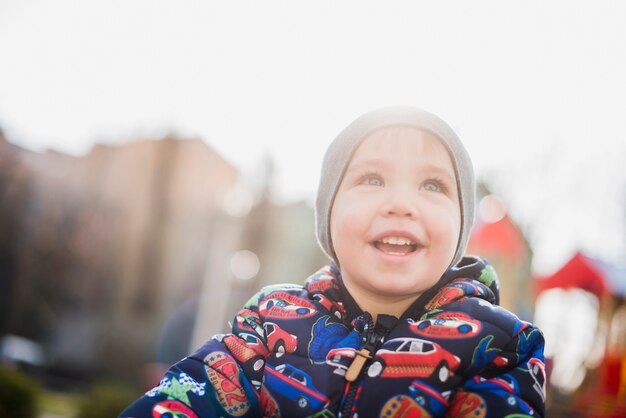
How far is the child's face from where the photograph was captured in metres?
1.28

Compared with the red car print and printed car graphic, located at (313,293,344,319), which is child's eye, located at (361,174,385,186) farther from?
the red car print

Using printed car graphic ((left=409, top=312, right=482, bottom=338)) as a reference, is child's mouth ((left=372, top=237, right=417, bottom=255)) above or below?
above

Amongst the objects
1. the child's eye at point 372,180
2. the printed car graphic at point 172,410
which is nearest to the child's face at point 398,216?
the child's eye at point 372,180

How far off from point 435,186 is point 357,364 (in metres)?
0.52

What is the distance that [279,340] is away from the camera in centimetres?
130

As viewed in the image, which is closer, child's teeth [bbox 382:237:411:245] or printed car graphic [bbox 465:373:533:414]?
printed car graphic [bbox 465:373:533:414]

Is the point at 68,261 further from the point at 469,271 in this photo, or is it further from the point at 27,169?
the point at 469,271

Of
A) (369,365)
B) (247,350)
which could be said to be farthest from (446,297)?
(247,350)

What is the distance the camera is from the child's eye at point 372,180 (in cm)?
136

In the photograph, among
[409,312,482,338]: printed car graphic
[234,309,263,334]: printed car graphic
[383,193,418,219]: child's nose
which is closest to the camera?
[409,312,482,338]: printed car graphic

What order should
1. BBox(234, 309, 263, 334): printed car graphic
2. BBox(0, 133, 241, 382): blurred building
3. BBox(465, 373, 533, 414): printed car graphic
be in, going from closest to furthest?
BBox(465, 373, 533, 414): printed car graphic < BBox(234, 309, 263, 334): printed car graphic < BBox(0, 133, 241, 382): blurred building

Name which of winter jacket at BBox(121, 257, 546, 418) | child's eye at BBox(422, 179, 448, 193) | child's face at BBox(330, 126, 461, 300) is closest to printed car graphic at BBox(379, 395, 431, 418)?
winter jacket at BBox(121, 257, 546, 418)

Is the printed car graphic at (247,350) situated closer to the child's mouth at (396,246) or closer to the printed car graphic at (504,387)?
the child's mouth at (396,246)

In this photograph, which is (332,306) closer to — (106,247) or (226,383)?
(226,383)
